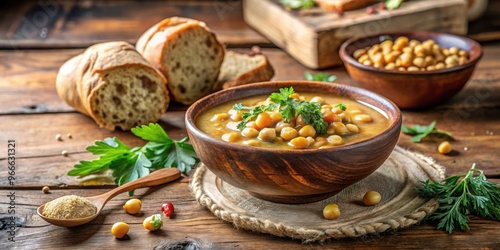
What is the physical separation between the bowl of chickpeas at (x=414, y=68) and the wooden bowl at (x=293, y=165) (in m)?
0.81

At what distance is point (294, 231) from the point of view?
207 cm

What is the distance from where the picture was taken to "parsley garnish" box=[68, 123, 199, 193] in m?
2.52

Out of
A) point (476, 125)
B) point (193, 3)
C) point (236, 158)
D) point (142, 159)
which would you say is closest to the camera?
point (236, 158)

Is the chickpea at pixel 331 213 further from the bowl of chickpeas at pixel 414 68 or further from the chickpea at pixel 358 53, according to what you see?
the chickpea at pixel 358 53

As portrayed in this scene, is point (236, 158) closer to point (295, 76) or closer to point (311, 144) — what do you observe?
point (311, 144)

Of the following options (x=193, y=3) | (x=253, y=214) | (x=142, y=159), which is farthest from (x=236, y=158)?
(x=193, y=3)

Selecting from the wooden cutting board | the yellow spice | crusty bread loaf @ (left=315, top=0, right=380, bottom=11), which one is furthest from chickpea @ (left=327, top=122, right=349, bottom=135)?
crusty bread loaf @ (left=315, top=0, right=380, bottom=11)

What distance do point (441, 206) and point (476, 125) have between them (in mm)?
887

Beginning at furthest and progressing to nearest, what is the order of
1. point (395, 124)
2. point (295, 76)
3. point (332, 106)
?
point (295, 76), point (332, 106), point (395, 124)

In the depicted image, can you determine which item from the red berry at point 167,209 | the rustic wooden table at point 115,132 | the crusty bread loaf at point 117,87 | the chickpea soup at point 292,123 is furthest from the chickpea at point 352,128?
the crusty bread loaf at point 117,87

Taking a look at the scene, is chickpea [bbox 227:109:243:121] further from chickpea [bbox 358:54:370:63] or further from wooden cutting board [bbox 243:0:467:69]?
wooden cutting board [bbox 243:0:467:69]

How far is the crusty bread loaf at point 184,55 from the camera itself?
3211mm

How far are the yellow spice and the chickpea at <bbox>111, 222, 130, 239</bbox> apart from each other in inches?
4.8

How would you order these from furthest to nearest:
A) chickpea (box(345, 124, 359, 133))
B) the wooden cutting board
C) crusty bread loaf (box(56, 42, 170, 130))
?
the wooden cutting board → crusty bread loaf (box(56, 42, 170, 130)) → chickpea (box(345, 124, 359, 133))
